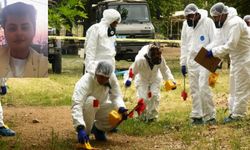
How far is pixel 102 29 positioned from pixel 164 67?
1183 mm

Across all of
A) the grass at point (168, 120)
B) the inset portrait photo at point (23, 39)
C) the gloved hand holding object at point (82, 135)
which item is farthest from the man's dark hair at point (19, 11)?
the grass at point (168, 120)

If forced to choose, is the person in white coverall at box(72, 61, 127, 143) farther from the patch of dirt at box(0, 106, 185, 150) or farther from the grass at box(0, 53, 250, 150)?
the grass at box(0, 53, 250, 150)

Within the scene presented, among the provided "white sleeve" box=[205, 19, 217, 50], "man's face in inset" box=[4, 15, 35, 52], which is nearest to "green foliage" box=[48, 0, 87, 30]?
"white sleeve" box=[205, 19, 217, 50]

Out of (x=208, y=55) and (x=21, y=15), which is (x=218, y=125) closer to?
(x=208, y=55)

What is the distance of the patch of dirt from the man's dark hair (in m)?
1.56

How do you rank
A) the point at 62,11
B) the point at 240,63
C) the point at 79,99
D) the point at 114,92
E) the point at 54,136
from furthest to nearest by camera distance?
the point at 62,11 → the point at 240,63 → the point at 54,136 → the point at 114,92 → the point at 79,99

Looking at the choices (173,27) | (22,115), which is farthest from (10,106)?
(173,27)

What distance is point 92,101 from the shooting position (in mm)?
6590

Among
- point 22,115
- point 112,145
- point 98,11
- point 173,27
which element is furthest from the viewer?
point 173,27

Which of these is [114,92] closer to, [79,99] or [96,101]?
[96,101]

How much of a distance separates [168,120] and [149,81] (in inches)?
28.1

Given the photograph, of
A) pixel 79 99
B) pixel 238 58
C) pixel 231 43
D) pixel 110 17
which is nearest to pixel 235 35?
pixel 231 43

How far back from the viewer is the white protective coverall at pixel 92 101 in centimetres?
643

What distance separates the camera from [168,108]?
10.8m
